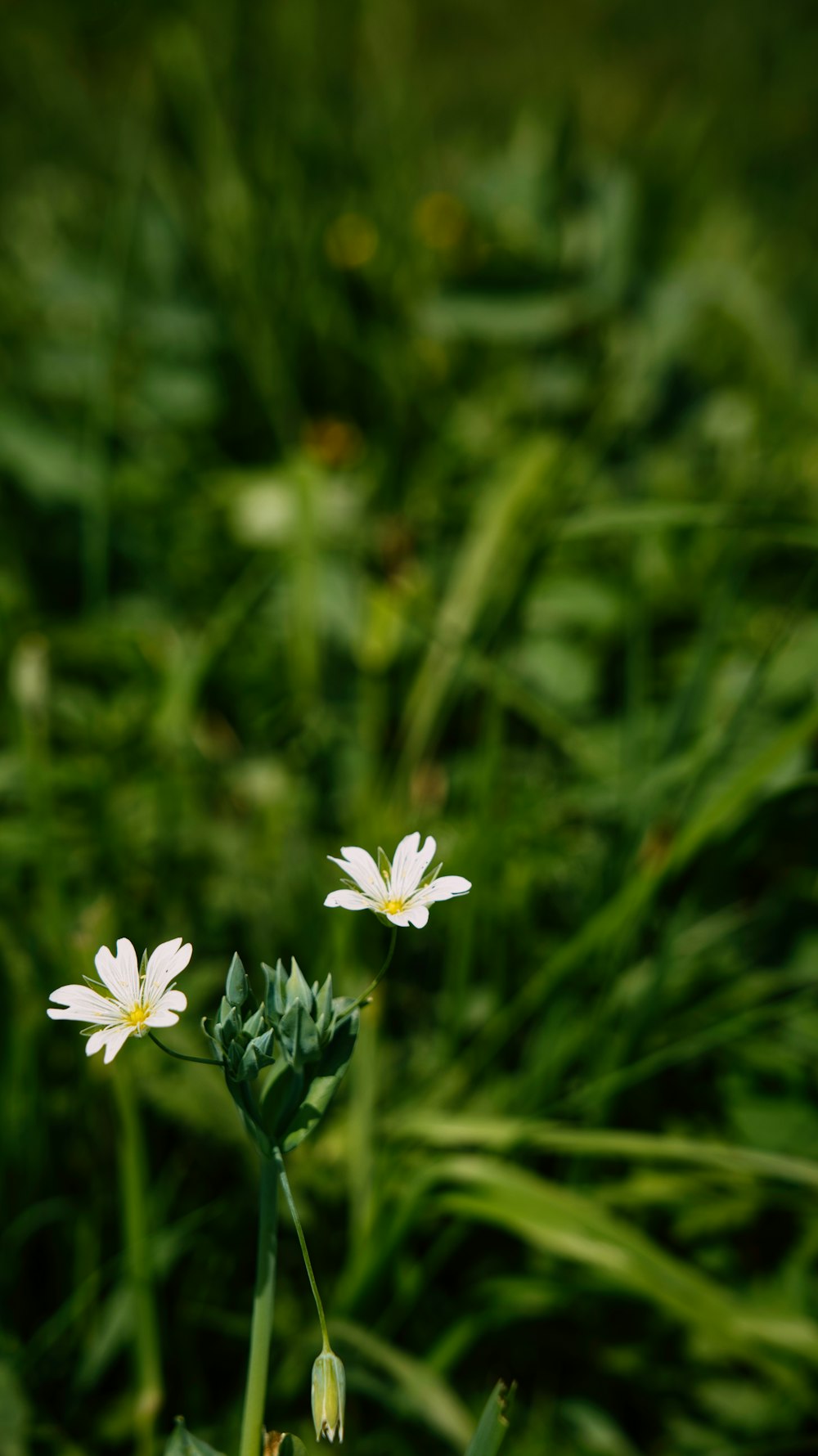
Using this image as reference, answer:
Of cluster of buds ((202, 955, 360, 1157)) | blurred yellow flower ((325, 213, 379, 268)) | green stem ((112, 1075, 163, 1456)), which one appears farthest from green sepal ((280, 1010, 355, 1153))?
blurred yellow flower ((325, 213, 379, 268))

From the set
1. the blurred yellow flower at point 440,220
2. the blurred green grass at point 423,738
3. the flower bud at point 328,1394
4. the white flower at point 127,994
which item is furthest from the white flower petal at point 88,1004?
the blurred yellow flower at point 440,220

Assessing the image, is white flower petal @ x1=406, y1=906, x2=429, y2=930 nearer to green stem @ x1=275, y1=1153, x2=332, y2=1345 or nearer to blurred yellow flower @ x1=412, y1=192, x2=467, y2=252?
green stem @ x1=275, y1=1153, x2=332, y2=1345

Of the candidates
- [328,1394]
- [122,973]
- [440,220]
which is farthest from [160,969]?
[440,220]

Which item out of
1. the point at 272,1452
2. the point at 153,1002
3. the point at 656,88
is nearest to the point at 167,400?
the point at 153,1002

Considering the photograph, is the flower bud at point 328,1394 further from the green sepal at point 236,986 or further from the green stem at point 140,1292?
the green stem at point 140,1292

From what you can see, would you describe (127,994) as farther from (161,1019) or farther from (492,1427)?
(492,1427)

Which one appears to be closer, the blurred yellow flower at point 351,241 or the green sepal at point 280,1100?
the green sepal at point 280,1100

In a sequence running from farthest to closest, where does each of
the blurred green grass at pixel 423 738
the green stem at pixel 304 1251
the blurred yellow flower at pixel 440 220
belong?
the blurred yellow flower at pixel 440 220
the blurred green grass at pixel 423 738
the green stem at pixel 304 1251

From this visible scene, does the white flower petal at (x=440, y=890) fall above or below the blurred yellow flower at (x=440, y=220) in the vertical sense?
below

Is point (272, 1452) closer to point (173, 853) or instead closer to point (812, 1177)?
point (812, 1177)
